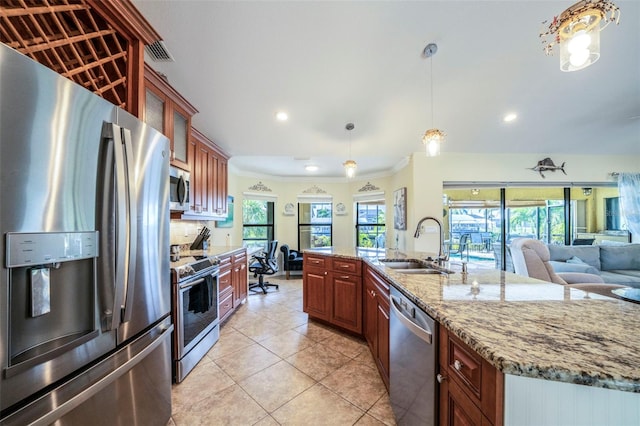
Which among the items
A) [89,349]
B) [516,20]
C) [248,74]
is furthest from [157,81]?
[516,20]

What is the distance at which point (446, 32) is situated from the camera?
216cm

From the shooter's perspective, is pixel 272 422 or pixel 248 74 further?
pixel 248 74

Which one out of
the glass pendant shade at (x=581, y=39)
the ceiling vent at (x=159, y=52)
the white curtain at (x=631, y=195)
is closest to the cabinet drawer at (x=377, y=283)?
the glass pendant shade at (x=581, y=39)

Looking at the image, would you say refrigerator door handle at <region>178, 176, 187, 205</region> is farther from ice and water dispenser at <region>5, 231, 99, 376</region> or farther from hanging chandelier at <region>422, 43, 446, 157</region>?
hanging chandelier at <region>422, 43, 446, 157</region>

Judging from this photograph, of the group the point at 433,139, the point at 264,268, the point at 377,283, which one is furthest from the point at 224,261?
the point at 433,139

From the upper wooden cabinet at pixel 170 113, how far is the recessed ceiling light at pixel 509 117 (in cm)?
397

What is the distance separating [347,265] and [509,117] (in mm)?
3001

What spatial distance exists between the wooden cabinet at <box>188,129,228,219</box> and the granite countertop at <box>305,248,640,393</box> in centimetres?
275

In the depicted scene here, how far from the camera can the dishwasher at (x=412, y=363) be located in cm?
112

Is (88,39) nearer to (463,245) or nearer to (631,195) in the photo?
(463,245)

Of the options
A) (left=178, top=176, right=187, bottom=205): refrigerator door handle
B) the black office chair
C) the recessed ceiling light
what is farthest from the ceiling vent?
the recessed ceiling light

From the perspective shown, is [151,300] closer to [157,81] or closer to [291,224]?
[157,81]

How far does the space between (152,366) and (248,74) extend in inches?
99.2

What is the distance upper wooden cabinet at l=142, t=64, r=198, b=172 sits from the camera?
2.13 metres
